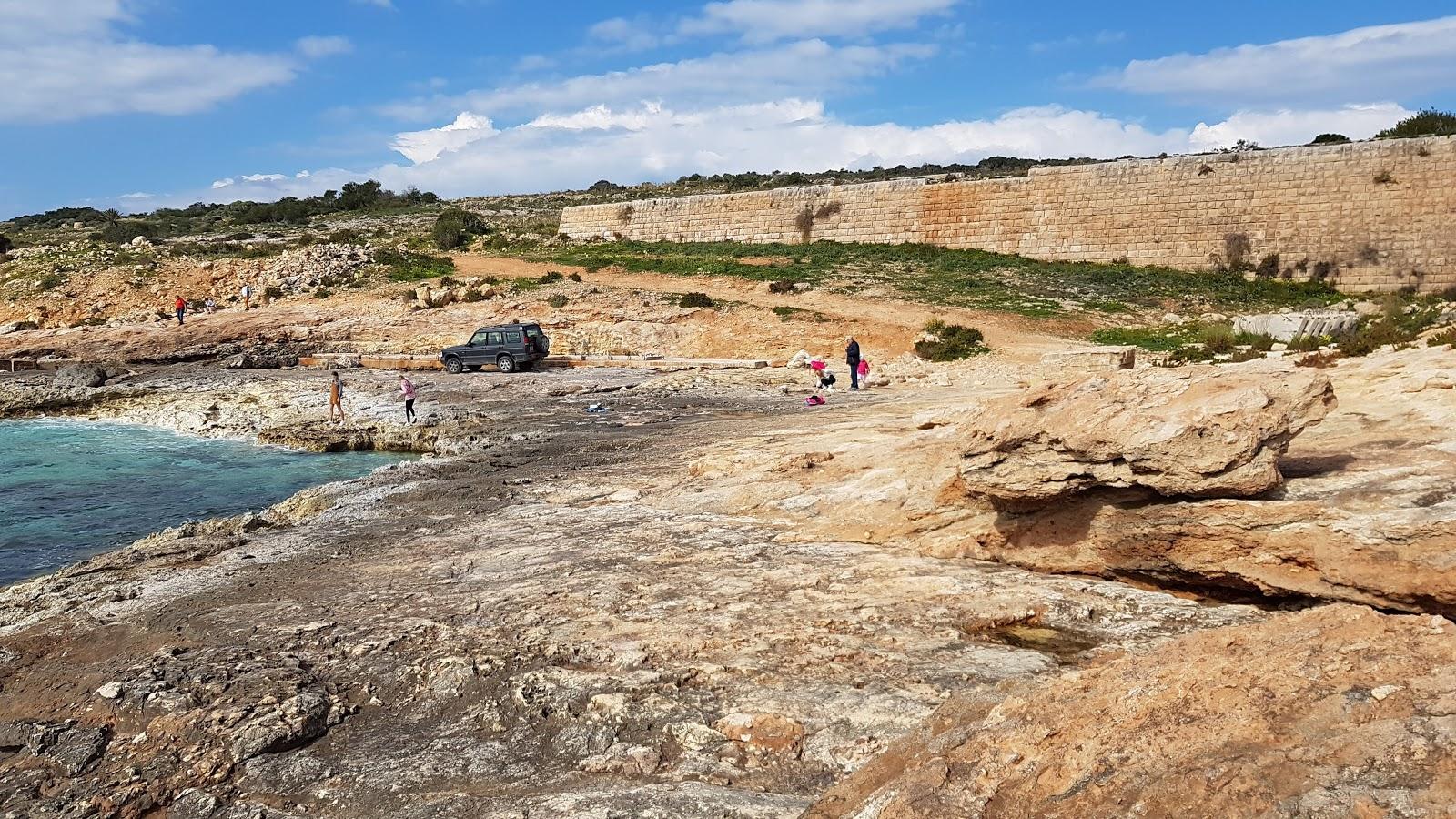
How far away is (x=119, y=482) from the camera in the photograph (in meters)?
18.2

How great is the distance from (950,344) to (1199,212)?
13.5m

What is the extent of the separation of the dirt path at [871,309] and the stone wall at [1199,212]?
8.37 meters

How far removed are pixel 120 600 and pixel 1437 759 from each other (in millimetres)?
10888

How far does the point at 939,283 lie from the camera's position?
115 feet

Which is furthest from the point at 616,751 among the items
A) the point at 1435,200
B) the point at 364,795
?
the point at 1435,200

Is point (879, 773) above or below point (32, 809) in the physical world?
above

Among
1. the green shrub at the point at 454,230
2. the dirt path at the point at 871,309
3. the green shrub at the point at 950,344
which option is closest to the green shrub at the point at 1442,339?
the dirt path at the point at 871,309

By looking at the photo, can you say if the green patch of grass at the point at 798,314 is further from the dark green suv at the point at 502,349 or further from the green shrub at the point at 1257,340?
the green shrub at the point at 1257,340

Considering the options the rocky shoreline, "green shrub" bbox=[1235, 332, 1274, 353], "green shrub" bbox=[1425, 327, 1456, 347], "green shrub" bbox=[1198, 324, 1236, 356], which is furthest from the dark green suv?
"green shrub" bbox=[1425, 327, 1456, 347]

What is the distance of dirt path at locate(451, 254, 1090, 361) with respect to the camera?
27828mm

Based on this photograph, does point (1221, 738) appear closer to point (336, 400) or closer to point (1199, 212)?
point (336, 400)

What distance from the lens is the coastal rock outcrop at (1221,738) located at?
330 cm

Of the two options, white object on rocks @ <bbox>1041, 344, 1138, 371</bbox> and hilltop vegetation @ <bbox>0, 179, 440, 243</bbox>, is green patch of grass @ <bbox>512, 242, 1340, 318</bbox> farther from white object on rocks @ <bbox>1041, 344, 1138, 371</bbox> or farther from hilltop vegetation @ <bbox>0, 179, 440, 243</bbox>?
hilltop vegetation @ <bbox>0, 179, 440, 243</bbox>

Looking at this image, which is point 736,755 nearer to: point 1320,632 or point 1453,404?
point 1320,632
